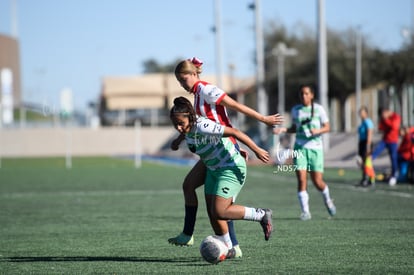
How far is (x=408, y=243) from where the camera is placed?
33.6 feet

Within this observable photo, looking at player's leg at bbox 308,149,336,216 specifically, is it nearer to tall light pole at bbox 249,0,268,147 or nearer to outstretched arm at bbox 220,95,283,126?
outstretched arm at bbox 220,95,283,126

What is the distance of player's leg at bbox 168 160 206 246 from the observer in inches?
370

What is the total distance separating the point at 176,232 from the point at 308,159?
9.29 ft

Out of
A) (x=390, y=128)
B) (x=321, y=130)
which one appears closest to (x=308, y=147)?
(x=321, y=130)

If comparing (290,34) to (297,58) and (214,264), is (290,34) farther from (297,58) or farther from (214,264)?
(214,264)

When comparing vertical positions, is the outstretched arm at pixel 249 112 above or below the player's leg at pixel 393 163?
above

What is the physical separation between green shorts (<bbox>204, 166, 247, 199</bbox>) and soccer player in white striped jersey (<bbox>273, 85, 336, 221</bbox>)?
4869mm

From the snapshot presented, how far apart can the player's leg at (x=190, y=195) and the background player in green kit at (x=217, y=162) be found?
13.2 inches

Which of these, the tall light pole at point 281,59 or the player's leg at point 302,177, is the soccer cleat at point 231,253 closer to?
the player's leg at point 302,177

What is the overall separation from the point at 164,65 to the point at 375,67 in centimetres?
11822

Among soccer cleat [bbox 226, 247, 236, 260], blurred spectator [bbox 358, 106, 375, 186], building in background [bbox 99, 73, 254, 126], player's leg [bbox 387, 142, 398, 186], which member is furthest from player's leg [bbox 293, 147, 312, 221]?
building in background [bbox 99, 73, 254, 126]

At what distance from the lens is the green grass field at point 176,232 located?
8.72 metres

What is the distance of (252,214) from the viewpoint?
8.99m

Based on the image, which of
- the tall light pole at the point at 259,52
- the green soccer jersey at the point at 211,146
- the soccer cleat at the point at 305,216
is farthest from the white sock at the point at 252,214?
the tall light pole at the point at 259,52
